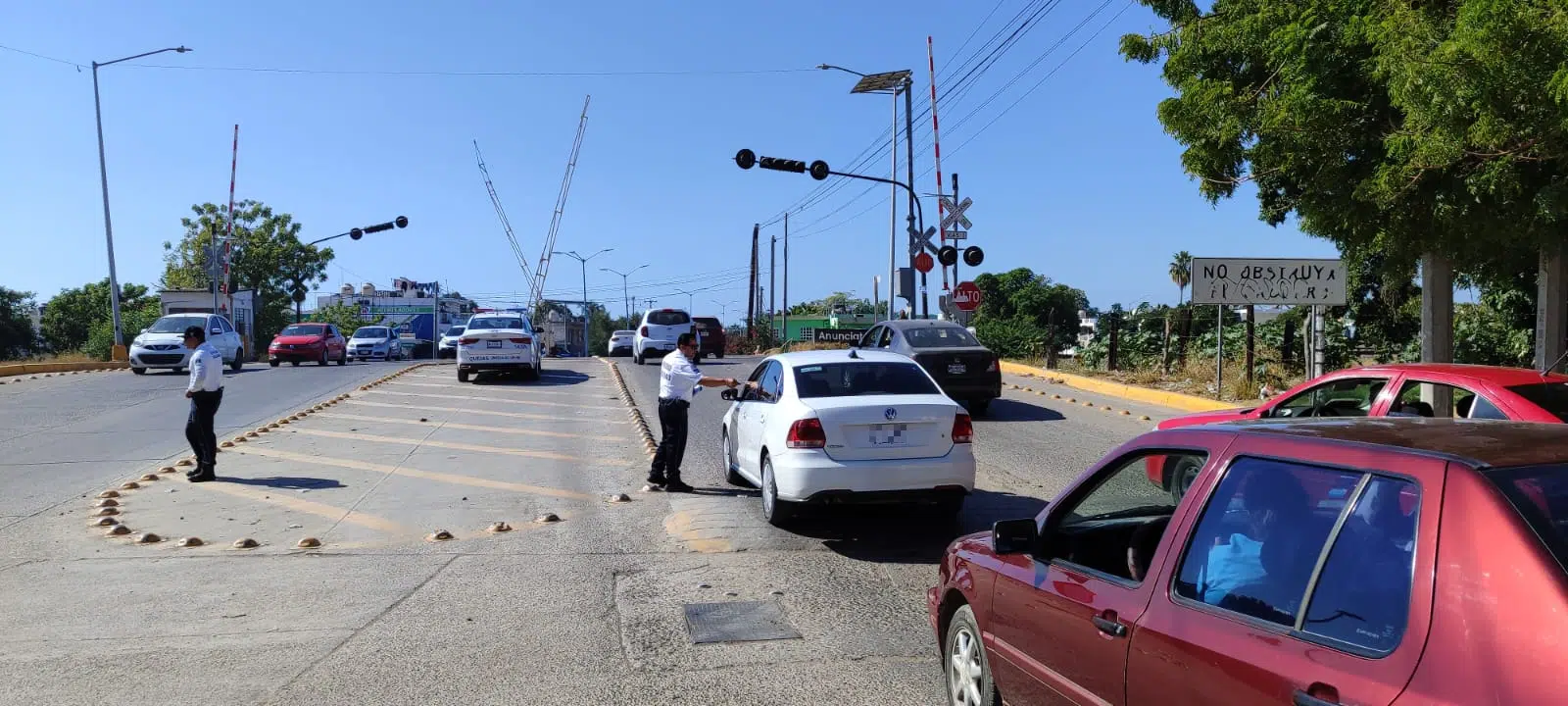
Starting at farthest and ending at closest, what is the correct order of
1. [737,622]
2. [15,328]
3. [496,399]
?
[15,328]
[496,399]
[737,622]

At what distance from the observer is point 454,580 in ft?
25.2

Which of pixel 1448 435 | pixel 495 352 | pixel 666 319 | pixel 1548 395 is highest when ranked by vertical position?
pixel 666 319

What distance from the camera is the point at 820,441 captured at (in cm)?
872

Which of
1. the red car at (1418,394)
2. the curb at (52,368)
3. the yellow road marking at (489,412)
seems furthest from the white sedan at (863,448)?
the curb at (52,368)

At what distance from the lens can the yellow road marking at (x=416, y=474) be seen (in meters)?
11.2

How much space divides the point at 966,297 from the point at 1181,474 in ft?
73.7

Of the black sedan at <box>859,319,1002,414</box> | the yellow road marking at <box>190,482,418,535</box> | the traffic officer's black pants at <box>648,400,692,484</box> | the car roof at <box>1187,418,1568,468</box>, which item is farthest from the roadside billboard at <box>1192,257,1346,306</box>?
the car roof at <box>1187,418,1568,468</box>

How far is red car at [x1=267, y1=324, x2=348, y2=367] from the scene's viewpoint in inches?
1331

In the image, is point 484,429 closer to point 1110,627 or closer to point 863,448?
point 863,448

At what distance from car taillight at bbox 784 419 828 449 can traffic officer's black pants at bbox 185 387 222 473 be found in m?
6.63

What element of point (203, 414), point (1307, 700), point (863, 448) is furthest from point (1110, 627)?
point (203, 414)

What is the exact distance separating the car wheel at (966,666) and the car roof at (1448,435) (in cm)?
137

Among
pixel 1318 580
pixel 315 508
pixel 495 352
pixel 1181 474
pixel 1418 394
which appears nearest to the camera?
pixel 1318 580

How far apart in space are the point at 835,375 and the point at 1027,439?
597cm
